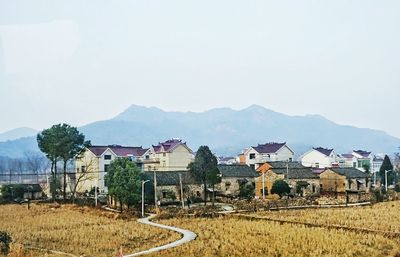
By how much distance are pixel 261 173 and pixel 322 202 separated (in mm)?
11187

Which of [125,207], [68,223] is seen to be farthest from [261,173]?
[68,223]

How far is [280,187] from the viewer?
5134 centimetres

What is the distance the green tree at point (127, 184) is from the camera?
143ft

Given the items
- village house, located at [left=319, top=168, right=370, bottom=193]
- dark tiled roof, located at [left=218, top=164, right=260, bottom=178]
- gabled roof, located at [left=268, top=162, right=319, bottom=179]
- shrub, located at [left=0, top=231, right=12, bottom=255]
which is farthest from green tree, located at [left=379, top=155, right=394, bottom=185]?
shrub, located at [left=0, top=231, right=12, bottom=255]

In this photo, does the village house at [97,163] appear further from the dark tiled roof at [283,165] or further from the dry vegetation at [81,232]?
the dry vegetation at [81,232]

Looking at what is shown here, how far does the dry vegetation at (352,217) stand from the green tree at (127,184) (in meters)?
10.7

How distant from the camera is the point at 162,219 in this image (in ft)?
126

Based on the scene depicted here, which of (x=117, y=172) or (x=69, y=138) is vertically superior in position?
(x=69, y=138)

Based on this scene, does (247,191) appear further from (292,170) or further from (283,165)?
(283,165)

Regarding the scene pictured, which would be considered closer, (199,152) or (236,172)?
(199,152)

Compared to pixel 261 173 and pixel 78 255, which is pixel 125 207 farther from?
pixel 78 255

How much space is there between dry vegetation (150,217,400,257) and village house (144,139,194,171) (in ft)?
119

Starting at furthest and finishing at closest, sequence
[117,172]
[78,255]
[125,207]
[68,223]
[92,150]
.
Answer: [92,150] < [125,207] < [117,172] < [68,223] < [78,255]

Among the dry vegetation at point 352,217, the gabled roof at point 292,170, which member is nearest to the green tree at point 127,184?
the dry vegetation at point 352,217
